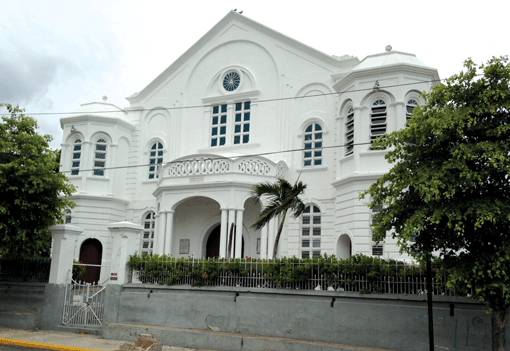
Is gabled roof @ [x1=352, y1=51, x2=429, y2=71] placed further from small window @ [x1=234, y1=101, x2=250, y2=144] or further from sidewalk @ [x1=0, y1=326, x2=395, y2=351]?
sidewalk @ [x1=0, y1=326, x2=395, y2=351]

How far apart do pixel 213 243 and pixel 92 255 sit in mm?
5291

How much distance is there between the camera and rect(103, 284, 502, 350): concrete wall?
10.7 m

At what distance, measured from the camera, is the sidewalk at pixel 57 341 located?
40.9 ft

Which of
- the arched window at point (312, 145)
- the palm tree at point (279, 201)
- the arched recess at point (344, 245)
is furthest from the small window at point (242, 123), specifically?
the palm tree at point (279, 201)

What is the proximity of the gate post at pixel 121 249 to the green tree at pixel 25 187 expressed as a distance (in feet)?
8.72

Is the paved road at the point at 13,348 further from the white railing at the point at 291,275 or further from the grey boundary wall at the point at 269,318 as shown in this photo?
the white railing at the point at 291,275

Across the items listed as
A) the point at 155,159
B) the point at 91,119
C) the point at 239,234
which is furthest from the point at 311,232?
the point at 91,119

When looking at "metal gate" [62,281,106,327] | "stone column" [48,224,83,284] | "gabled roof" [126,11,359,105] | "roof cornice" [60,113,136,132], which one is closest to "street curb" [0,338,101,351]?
"metal gate" [62,281,106,327]

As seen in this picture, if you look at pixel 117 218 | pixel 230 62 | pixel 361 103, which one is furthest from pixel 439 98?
pixel 117 218

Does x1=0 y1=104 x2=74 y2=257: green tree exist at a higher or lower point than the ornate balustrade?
lower

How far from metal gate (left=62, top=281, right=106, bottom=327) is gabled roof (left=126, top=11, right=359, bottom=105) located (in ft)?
39.9

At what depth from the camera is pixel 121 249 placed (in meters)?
14.7

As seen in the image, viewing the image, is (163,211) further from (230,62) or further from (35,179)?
(230,62)

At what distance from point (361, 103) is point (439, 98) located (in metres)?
8.97
